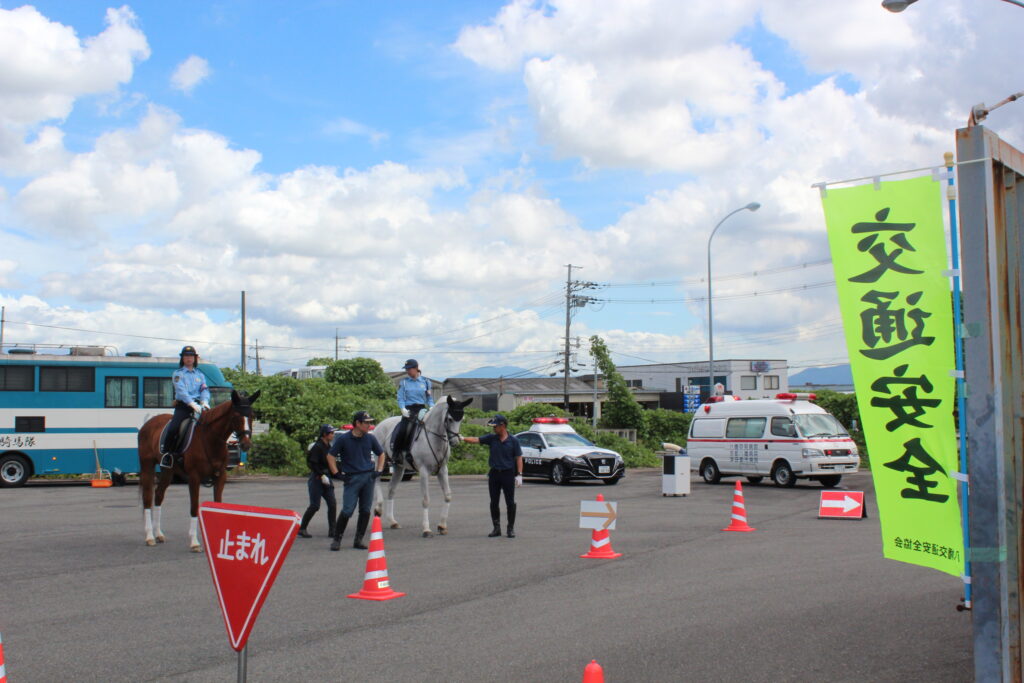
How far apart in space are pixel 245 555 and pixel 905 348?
3.62 metres

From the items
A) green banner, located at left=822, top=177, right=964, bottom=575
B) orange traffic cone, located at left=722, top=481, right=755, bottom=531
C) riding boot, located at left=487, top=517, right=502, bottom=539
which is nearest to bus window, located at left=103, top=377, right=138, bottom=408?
riding boot, located at left=487, top=517, right=502, bottom=539

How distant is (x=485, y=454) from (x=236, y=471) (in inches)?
374

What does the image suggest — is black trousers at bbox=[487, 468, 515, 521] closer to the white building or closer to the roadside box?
the roadside box

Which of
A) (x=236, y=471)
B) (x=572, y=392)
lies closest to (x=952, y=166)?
(x=236, y=471)

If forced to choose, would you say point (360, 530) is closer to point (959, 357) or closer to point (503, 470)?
point (503, 470)

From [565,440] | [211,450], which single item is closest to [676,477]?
[565,440]

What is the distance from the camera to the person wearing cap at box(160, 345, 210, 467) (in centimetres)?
1323

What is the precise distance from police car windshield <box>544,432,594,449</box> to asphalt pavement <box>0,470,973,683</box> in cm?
1262

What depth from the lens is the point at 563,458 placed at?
27.1 metres

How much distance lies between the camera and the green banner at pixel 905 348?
489 centimetres

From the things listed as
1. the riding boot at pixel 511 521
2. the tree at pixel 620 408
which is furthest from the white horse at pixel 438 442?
the tree at pixel 620 408

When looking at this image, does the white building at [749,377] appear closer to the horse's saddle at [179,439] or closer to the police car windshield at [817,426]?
the police car windshield at [817,426]

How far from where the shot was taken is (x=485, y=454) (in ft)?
118

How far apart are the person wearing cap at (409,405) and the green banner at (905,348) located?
10.3 meters
